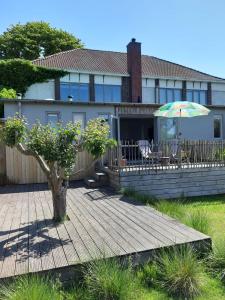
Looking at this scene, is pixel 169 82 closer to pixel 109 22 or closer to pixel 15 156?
pixel 109 22

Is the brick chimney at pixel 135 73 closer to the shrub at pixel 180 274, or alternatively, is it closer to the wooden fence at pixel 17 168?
the wooden fence at pixel 17 168

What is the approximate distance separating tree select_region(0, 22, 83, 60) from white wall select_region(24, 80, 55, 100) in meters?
12.3

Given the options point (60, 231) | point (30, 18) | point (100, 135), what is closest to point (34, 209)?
point (60, 231)

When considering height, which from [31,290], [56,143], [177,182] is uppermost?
[56,143]

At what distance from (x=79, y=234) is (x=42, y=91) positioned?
18.5 meters

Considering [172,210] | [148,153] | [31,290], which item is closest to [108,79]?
[148,153]

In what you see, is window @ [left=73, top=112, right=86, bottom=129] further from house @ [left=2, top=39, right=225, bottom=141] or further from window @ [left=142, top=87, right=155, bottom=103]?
window @ [left=142, top=87, right=155, bottom=103]

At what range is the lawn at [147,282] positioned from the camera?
3.56 metres

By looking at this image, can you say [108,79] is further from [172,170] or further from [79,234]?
[79,234]

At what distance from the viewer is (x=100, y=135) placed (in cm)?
609

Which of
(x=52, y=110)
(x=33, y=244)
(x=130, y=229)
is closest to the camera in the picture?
(x=33, y=244)

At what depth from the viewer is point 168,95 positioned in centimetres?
2592

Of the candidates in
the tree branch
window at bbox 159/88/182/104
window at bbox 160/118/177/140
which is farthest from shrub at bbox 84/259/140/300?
window at bbox 159/88/182/104

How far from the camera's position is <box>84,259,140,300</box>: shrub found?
3652 mm
